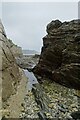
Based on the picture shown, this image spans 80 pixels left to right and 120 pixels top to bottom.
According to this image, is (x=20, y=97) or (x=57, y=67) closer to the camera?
(x=20, y=97)

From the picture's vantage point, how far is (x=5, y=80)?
23.8 meters

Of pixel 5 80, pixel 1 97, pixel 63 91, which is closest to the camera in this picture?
pixel 1 97

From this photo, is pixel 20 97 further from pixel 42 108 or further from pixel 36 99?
pixel 42 108

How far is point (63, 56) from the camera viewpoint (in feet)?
117

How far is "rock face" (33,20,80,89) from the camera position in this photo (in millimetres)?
32688

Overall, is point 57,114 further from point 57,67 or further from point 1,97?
point 57,67

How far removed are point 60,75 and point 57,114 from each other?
1441 centimetres

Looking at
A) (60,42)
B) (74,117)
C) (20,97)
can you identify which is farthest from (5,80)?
(60,42)

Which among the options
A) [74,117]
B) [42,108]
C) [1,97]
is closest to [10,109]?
[1,97]

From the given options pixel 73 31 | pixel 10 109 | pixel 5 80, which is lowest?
pixel 10 109

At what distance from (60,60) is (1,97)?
1831 centimetres

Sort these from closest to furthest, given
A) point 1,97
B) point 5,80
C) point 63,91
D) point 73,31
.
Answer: point 1,97 → point 5,80 → point 63,91 → point 73,31

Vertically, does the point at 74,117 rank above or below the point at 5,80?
below

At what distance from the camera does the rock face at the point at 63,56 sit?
32688mm
